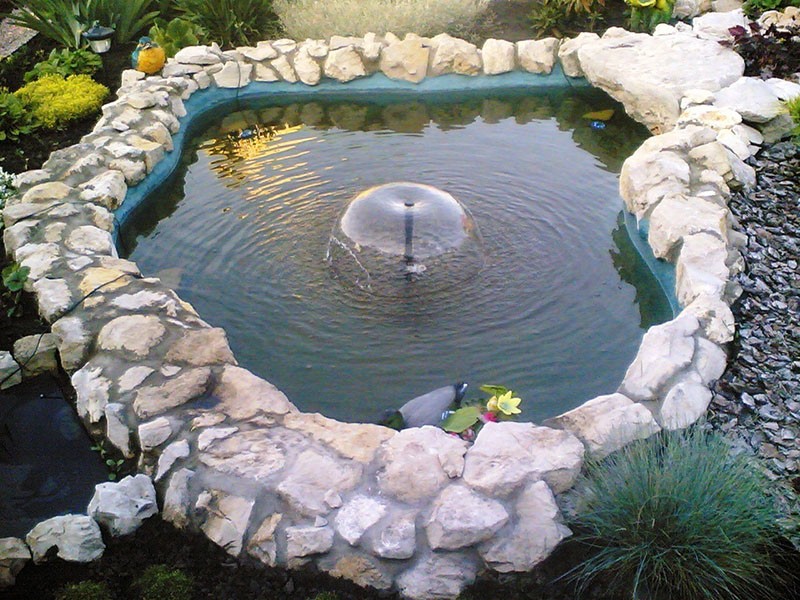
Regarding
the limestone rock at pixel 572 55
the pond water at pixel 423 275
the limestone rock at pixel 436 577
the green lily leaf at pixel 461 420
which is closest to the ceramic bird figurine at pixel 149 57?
the pond water at pixel 423 275

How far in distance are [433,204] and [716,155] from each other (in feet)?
8.33

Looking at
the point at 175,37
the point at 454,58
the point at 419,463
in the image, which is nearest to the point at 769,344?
the point at 419,463

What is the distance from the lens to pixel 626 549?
3221 millimetres

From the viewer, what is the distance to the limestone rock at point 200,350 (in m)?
4.33

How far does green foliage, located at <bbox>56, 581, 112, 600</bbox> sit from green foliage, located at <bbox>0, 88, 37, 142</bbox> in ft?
18.5

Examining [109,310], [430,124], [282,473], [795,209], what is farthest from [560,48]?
[282,473]

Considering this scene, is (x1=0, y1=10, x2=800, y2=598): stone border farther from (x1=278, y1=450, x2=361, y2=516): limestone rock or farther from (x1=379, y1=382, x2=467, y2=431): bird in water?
(x1=379, y1=382, x2=467, y2=431): bird in water

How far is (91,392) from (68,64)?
610cm

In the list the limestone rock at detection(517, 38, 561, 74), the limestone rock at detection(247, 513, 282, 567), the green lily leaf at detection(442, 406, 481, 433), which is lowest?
the limestone rock at detection(247, 513, 282, 567)

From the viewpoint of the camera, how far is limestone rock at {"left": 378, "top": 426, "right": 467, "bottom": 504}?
11.5ft

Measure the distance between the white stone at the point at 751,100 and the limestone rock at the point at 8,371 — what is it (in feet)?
21.4

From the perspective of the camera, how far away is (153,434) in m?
3.87

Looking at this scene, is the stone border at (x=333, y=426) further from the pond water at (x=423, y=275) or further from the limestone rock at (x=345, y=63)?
the limestone rock at (x=345, y=63)

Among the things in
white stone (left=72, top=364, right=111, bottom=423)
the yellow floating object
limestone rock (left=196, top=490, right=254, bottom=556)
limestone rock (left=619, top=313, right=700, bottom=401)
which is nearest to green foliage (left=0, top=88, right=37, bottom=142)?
white stone (left=72, top=364, right=111, bottom=423)
